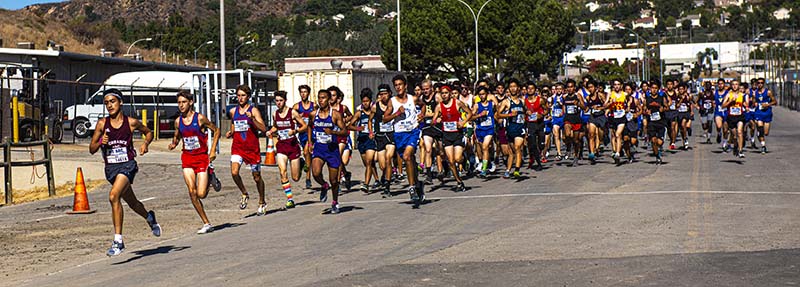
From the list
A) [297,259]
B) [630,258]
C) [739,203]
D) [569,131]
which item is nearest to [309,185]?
[569,131]

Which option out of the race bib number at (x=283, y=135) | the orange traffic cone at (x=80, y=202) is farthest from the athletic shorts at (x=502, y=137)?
the orange traffic cone at (x=80, y=202)

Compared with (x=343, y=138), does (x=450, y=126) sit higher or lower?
Answer: higher

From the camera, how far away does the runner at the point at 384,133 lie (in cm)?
1698

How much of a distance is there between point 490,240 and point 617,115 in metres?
11.6

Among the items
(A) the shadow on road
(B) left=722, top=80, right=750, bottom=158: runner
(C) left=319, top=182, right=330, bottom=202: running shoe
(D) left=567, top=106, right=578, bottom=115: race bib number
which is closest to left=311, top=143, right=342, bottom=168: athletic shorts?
(C) left=319, top=182, right=330, bottom=202: running shoe

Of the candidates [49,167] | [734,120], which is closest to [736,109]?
[734,120]

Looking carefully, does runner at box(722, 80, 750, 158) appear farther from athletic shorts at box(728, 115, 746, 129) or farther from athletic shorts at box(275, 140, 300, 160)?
athletic shorts at box(275, 140, 300, 160)

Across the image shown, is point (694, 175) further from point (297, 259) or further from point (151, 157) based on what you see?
point (151, 157)

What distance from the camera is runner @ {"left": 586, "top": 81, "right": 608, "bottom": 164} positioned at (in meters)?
23.3

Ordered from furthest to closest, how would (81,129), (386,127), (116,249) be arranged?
(81,129)
(386,127)
(116,249)

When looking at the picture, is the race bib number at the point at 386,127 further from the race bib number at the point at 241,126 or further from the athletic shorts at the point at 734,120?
the athletic shorts at the point at 734,120

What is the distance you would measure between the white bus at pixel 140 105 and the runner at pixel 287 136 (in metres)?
24.0

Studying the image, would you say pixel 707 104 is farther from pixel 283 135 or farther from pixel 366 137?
pixel 283 135

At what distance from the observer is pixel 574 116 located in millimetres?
23250
